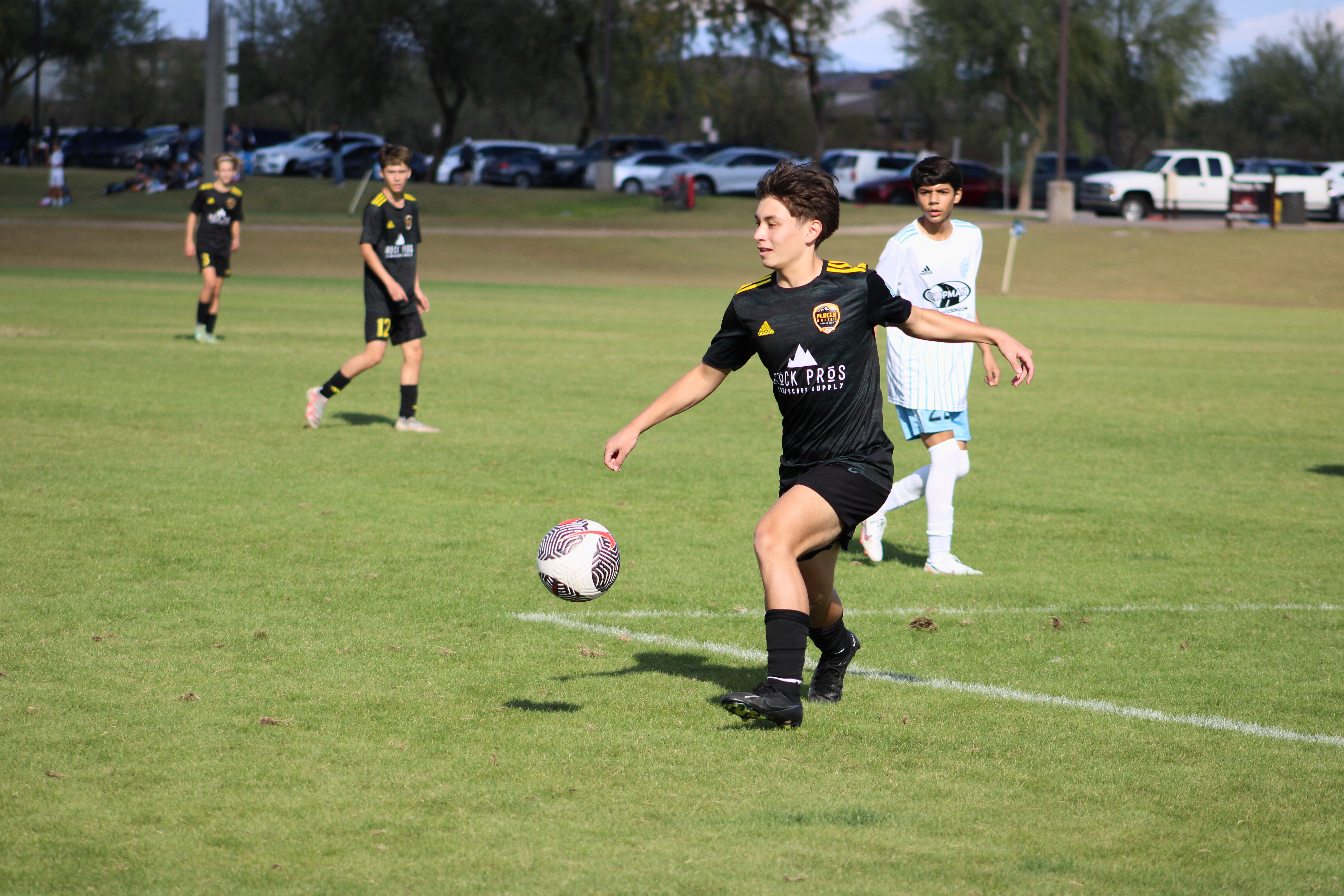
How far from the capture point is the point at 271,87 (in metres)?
78.3

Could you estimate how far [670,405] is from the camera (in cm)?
516

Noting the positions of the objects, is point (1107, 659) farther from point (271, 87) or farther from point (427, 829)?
point (271, 87)

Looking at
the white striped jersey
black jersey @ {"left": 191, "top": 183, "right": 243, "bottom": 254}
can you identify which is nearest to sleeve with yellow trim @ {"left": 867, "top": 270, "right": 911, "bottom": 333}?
the white striped jersey

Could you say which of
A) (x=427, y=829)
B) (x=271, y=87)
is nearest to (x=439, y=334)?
(x=427, y=829)

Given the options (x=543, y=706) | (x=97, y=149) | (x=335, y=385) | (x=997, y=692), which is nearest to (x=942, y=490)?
(x=997, y=692)

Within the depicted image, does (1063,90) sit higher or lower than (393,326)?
higher

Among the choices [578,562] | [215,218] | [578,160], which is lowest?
[578,562]

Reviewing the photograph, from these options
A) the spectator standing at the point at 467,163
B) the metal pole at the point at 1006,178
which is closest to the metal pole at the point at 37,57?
the spectator standing at the point at 467,163

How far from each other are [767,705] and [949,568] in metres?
2.99

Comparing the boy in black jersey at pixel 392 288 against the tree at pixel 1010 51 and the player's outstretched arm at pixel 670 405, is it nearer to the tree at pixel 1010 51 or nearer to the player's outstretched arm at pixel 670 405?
the player's outstretched arm at pixel 670 405

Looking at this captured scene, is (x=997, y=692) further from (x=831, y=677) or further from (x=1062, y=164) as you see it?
(x=1062, y=164)

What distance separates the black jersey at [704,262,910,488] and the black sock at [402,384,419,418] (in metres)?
7.11

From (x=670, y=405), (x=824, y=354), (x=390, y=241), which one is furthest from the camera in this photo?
(x=390, y=241)

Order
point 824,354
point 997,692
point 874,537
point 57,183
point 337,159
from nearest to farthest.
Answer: point 824,354, point 997,692, point 874,537, point 57,183, point 337,159
